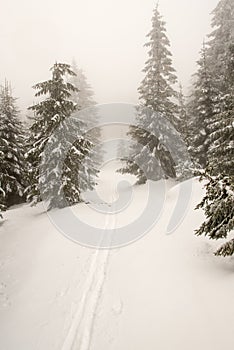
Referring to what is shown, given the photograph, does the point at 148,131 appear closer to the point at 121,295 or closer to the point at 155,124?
the point at 155,124

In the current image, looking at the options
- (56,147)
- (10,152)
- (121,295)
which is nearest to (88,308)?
(121,295)

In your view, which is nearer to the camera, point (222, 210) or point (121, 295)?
point (222, 210)

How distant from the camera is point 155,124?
2202 cm

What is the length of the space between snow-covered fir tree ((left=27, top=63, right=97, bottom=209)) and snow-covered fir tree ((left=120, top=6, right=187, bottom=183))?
19.1 feet

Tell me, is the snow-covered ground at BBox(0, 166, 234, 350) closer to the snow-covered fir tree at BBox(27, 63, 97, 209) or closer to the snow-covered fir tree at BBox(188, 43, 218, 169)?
the snow-covered fir tree at BBox(27, 63, 97, 209)

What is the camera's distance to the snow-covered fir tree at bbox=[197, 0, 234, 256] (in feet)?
25.8

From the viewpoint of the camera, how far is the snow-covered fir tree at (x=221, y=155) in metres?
7.86

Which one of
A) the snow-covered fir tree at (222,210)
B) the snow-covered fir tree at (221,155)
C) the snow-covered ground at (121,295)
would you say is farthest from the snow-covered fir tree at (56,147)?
the snow-covered fir tree at (222,210)

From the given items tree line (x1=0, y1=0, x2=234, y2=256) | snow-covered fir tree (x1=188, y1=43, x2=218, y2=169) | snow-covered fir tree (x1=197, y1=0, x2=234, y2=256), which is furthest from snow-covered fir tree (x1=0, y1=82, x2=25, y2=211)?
snow-covered fir tree (x1=197, y1=0, x2=234, y2=256)

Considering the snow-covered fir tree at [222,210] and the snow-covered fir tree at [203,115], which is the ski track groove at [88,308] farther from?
the snow-covered fir tree at [203,115]

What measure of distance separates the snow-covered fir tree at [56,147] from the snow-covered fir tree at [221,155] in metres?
8.42

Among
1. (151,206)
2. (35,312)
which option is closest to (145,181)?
(151,206)

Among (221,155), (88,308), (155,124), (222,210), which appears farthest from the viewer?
(155,124)

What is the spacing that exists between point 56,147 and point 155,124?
871cm
